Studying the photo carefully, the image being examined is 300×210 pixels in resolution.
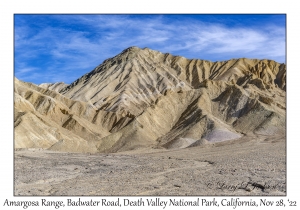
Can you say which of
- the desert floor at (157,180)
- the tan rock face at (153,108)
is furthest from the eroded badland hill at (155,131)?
the tan rock face at (153,108)

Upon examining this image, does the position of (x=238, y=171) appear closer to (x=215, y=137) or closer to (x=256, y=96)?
(x=215, y=137)

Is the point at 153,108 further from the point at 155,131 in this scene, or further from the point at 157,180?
the point at 157,180

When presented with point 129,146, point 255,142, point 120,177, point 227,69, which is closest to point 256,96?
point 255,142

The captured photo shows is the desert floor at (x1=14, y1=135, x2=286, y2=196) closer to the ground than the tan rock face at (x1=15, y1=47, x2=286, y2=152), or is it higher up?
closer to the ground

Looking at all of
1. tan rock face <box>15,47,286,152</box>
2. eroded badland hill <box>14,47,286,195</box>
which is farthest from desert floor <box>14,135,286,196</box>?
tan rock face <box>15,47,286,152</box>

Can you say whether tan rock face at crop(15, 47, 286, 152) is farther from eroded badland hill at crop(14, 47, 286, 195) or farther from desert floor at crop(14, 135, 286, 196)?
desert floor at crop(14, 135, 286, 196)

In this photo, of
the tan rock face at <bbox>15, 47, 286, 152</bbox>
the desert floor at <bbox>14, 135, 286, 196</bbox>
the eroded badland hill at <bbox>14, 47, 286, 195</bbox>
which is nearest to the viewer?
the desert floor at <bbox>14, 135, 286, 196</bbox>

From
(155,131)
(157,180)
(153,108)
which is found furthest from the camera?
(153,108)

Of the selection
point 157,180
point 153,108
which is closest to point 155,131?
point 153,108
